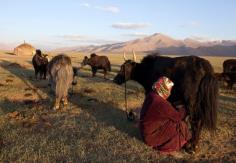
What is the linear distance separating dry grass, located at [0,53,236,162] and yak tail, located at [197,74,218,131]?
0.61 metres

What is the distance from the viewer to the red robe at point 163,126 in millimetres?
8117

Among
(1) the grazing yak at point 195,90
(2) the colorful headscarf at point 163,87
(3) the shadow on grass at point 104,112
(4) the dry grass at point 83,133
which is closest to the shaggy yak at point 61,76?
(4) the dry grass at point 83,133

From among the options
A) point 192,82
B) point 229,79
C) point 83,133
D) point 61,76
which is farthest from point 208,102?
point 229,79

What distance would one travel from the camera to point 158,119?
8.20 metres

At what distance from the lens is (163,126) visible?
818cm

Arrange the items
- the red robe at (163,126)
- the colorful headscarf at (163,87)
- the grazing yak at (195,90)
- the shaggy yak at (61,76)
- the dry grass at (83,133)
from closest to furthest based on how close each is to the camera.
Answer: the dry grass at (83,133)
the red robe at (163,126)
the colorful headscarf at (163,87)
the grazing yak at (195,90)
the shaggy yak at (61,76)

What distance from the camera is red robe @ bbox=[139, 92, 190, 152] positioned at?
8117 millimetres

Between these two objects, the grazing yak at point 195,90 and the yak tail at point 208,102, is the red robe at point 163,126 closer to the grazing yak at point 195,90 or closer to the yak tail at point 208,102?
the grazing yak at point 195,90

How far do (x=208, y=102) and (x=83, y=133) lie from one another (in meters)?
3.02

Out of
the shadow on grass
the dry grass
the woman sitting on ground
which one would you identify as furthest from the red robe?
the shadow on grass

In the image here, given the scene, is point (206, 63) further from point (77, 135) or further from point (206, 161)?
point (77, 135)

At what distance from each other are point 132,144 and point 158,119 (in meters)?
0.83

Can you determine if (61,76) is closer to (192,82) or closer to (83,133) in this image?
(83,133)

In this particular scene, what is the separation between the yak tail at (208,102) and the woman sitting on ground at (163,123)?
0.44 metres
